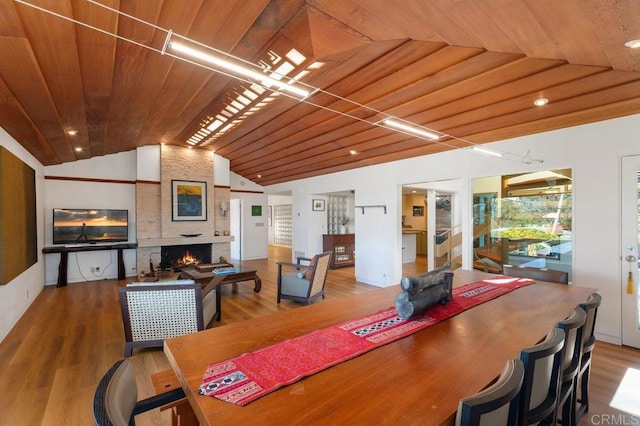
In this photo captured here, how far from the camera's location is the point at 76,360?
2988 millimetres

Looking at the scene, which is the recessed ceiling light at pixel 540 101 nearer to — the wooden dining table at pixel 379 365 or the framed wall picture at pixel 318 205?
the wooden dining table at pixel 379 365

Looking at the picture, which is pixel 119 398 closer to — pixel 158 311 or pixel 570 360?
pixel 570 360

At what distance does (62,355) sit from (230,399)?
3259 mm

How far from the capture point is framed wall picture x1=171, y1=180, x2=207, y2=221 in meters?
7.27

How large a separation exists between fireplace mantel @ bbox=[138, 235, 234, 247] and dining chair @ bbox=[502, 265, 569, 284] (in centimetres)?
637

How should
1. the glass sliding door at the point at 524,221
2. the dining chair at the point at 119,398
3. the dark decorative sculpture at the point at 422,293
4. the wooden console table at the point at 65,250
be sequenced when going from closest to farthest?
the dining chair at the point at 119,398 < the dark decorative sculpture at the point at 422,293 < the glass sliding door at the point at 524,221 < the wooden console table at the point at 65,250

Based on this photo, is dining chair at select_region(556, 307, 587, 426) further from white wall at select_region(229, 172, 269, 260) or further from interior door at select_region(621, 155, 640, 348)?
white wall at select_region(229, 172, 269, 260)

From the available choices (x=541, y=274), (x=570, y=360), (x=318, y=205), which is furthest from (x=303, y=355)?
(x=318, y=205)

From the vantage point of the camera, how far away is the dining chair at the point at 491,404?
0.83m

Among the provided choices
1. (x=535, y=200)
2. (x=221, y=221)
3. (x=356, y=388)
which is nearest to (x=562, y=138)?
(x=535, y=200)

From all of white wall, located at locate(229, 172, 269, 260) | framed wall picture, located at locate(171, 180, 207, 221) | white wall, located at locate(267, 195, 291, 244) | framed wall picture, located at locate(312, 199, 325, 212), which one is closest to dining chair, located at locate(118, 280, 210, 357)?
framed wall picture, located at locate(171, 180, 207, 221)

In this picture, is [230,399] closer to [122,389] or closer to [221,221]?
[122,389]

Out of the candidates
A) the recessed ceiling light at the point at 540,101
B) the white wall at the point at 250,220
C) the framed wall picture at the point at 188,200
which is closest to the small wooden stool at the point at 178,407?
the recessed ceiling light at the point at 540,101

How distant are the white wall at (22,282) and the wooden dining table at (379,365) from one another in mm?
3629
